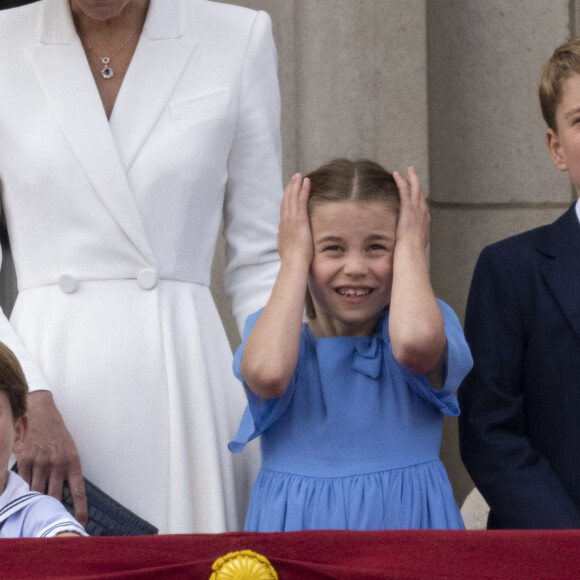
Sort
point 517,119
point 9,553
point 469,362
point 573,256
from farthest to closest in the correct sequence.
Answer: point 517,119, point 573,256, point 469,362, point 9,553

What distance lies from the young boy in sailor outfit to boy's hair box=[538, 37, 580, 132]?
130cm

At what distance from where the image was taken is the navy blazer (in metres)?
2.40

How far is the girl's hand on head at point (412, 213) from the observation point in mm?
2443

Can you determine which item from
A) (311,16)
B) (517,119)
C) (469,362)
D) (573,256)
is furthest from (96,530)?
(517,119)

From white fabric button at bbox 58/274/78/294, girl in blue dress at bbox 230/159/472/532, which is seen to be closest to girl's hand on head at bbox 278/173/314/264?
girl in blue dress at bbox 230/159/472/532

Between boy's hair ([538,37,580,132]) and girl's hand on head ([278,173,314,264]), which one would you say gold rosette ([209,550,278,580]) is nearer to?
girl's hand on head ([278,173,314,264])

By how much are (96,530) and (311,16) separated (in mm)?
2522

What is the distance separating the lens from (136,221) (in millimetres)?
2389

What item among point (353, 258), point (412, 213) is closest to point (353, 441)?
point (353, 258)

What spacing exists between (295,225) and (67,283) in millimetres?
467

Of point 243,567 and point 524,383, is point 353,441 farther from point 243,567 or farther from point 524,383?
point 243,567

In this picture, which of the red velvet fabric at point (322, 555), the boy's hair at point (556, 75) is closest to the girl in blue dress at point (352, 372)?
the boy's hair at point (556, 75)

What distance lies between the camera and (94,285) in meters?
2.42

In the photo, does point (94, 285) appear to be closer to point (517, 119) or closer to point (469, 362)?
point (469, 362)
